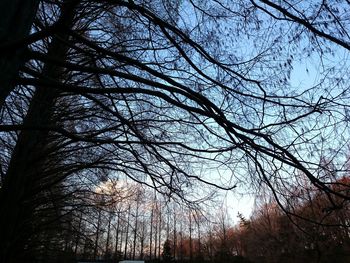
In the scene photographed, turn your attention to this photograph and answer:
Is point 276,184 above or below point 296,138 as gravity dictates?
below

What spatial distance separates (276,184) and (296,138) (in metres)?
0.46

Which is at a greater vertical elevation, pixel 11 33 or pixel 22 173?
pixel 22 173

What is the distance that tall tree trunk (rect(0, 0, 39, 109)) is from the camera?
1.92m

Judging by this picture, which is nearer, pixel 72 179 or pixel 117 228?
pixel 117 228

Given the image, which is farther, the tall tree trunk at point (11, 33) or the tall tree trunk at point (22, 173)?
the tall tree trunk at point (22, 173)

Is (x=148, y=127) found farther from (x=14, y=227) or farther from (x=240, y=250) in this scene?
(x=240, y=250)

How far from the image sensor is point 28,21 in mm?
2133

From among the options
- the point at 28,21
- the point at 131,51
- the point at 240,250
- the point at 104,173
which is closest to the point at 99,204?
the point at 104,173

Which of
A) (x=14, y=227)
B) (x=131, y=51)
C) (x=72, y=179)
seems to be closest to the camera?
(x=14, y=227)

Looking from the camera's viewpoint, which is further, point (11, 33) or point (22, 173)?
point (22, 173)

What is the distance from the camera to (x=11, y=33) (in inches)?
77.4

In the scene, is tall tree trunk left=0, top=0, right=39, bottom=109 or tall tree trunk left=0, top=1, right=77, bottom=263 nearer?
tall tree trunk left=0, top=0, right=39, bottom=109

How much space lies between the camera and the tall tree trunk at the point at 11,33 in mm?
1916

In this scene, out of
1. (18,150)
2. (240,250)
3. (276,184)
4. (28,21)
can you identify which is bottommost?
(276,184)
